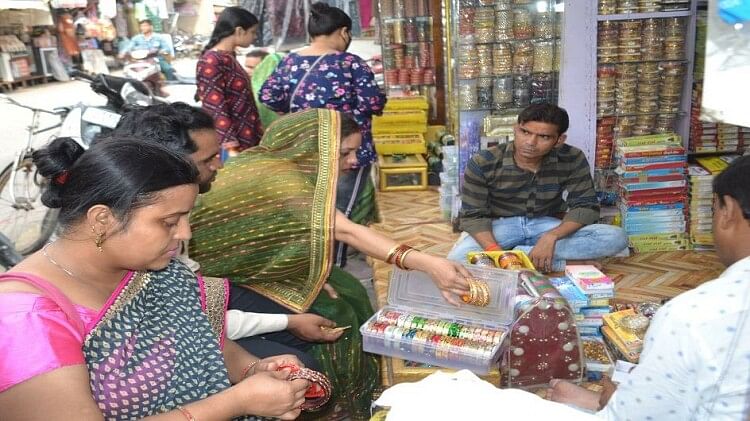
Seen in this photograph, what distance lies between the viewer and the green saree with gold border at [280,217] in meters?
2.07

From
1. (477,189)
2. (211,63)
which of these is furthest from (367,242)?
(211,63)

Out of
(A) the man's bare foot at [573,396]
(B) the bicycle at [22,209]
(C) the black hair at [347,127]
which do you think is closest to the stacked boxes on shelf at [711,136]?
(C) the black hair at [347,127]

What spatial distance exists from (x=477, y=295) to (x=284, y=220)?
651 mm

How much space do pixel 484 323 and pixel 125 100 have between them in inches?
129

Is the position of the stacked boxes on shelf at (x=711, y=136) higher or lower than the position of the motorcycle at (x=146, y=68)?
lower

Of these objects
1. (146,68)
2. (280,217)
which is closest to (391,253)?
(280,217)

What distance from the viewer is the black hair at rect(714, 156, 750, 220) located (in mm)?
1167

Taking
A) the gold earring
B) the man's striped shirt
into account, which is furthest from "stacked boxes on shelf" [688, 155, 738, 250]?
the gold earring

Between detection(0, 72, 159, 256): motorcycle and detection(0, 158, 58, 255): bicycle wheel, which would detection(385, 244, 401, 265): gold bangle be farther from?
detection(0, 158, 58, 255): bicycle wheel

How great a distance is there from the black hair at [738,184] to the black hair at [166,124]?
4.32ft

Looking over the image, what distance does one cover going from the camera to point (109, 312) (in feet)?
4.19

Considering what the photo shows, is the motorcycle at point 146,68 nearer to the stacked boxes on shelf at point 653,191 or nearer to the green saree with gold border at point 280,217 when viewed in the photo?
the green saree with gold border at point 280,217

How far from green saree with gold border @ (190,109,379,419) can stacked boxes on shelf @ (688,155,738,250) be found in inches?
89.0

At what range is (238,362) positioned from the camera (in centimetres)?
169
